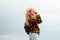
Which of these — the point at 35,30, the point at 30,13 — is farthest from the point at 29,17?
the point at 35,30

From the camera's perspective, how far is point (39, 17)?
19.0 meters

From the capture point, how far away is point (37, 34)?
19453 mm

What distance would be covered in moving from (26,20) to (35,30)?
1.61 metres

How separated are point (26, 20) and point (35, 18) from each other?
1.08 metres

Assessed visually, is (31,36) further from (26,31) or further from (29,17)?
(29,17)

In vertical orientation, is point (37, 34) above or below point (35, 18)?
below

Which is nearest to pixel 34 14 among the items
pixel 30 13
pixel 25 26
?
pixel 30 13

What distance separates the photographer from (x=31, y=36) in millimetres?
19234

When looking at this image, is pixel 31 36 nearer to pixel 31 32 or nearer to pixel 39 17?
pixel 31 32

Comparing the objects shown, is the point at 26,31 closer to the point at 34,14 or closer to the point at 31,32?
the point at 31,32

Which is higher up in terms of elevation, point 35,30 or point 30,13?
point 30,13

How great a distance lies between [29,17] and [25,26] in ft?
3.79

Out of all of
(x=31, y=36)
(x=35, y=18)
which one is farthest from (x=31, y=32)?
(x=35, y=18)

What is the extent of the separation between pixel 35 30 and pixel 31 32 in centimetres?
54
